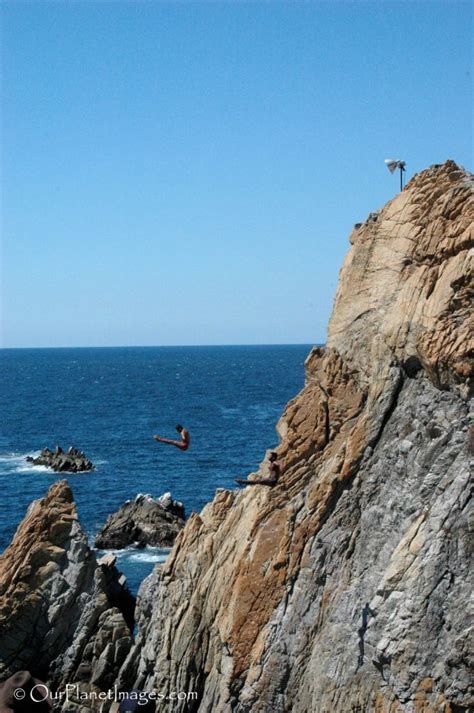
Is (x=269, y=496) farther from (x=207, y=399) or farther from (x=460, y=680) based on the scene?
(x=207, y=399)

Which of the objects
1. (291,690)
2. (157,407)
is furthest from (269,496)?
(157,407)

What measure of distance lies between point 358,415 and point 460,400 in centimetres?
406

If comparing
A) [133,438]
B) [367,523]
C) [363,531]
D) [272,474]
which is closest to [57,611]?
[272,474]

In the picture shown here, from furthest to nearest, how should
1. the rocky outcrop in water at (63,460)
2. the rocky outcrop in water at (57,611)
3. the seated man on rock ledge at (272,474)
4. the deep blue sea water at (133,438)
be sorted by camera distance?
the rocky outcrop in water at (63,460) → the deep blue sea water at (133,438) → the rocky outcrop in water at (57,611) → the seated man on rock ledge at (272,474)

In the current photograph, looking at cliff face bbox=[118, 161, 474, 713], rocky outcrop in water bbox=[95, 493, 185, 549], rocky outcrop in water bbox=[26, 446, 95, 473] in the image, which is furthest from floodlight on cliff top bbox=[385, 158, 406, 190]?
rocky outcrop in water bbox=[26, 446, 95, 473]

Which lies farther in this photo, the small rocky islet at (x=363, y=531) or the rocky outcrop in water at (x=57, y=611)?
the rocky outcrop in water at (x=57, y=611)

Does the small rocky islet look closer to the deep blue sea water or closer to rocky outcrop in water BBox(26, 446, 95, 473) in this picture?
the deep blue sea water

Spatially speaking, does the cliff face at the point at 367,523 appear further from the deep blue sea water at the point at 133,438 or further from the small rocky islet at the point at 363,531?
the deep blue sea water at the point at 133,438

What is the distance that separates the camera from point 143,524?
60.8m

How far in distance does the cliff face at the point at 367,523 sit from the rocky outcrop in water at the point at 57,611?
4974 millimetres

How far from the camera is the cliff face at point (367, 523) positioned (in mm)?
21906

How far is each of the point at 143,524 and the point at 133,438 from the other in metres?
Answer: 44.1

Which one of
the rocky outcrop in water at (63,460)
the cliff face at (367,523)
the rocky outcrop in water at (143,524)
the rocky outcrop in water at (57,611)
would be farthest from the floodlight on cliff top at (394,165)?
the rocky outcrop in water at (63,460)

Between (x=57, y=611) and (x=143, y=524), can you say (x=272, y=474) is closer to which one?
(x=57, y=611)
